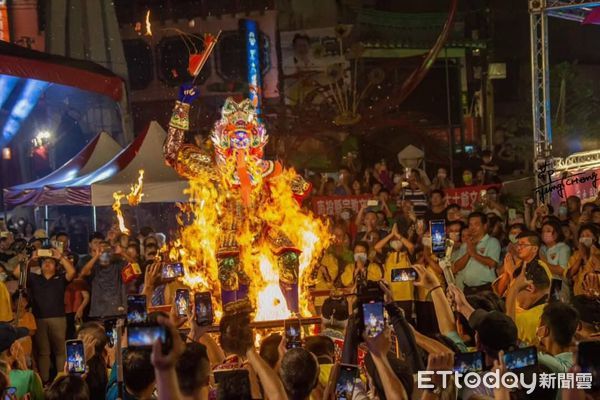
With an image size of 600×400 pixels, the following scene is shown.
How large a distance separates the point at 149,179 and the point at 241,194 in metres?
6.47

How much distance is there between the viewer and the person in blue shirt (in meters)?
10.1

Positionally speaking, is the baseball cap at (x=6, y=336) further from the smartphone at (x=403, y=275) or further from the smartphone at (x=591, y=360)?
the smartphone at (x=591, y=360)

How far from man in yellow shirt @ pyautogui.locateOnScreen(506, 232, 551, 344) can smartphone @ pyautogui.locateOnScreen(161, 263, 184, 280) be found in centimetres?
331

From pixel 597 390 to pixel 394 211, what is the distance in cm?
999

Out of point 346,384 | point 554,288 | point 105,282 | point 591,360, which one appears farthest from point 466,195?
point 591,360

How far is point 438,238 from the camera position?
7.80 meters

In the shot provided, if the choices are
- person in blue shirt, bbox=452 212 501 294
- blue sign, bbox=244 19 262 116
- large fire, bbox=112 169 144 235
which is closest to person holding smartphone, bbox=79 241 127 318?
large fire, bbox=112 169 144 235

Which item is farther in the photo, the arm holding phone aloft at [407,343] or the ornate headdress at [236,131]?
the ornate headdress at [236,131]

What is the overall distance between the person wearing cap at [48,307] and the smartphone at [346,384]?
6.83m

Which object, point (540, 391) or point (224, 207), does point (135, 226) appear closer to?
point (224, 207)

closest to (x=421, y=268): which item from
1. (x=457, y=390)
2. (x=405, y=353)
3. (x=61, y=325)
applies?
(x=405, y=353)

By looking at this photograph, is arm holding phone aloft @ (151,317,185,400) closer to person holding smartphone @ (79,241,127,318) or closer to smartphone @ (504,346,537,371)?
smartphone @ (504,346,537,371)

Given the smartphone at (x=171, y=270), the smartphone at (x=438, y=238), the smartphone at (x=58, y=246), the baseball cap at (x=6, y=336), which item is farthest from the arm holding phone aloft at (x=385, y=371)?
the smartphone at (x=58, y=246)

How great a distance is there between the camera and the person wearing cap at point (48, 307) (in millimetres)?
10906
